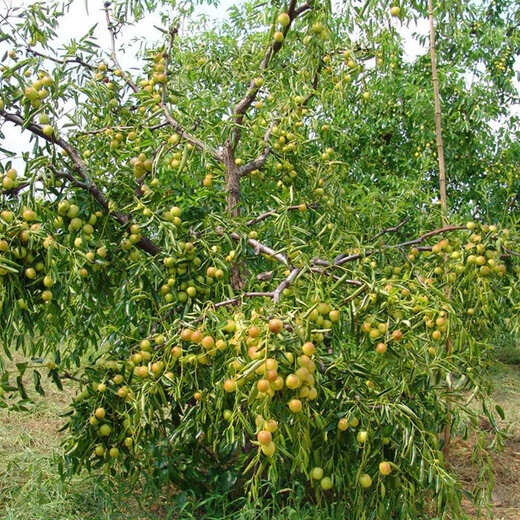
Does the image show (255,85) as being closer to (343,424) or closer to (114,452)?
(343,424)

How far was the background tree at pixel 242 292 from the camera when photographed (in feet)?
5.56

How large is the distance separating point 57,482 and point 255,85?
199 cm

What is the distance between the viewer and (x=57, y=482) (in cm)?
268

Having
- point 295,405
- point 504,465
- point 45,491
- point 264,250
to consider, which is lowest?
point 504,465

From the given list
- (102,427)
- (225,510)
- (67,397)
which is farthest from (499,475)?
(67,397)

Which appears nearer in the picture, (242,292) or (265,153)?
(242,292)

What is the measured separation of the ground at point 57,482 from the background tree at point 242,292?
0.99ft

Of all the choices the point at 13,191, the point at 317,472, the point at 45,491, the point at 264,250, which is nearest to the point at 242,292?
the point at 264,250

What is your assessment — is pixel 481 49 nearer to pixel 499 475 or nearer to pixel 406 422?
pixel 499 475

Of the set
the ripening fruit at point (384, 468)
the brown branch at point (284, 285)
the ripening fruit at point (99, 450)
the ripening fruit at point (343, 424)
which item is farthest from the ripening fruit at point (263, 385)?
the ripening fruit at point (99, 450)

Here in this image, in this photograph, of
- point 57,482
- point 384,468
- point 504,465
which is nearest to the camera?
point 384,468

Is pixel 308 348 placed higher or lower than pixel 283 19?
lower

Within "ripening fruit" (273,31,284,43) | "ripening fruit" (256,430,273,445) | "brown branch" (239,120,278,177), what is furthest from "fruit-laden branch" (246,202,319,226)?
"ripening fruit" (256,430,273,445)

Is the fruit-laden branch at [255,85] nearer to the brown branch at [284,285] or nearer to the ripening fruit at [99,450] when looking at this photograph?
the brown branch at [284,285]
